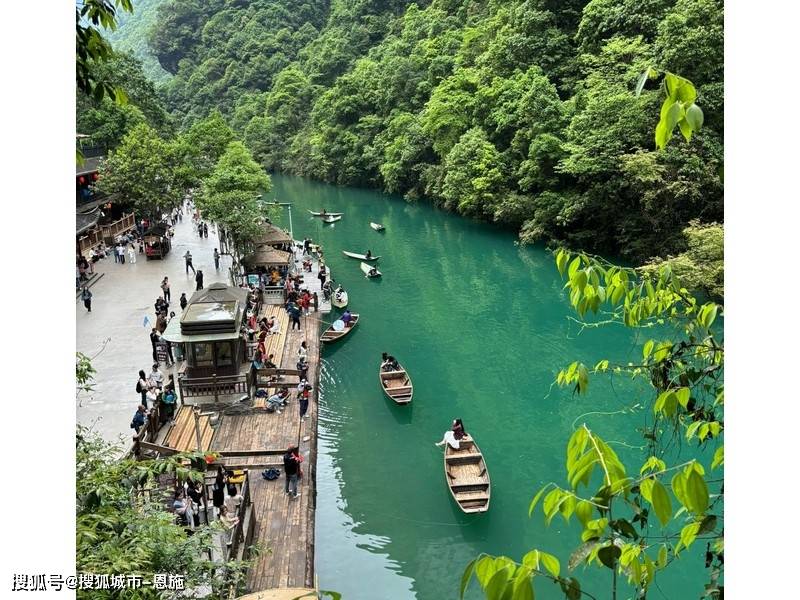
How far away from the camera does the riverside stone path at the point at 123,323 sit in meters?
15.7

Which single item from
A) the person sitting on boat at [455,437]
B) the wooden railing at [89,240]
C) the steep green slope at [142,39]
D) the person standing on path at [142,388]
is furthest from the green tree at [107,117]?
the steep green slope at [142,39]

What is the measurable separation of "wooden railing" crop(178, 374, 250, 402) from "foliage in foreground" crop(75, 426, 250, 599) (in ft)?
31.7

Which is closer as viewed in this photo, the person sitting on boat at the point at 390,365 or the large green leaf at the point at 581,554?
the large green leaf at the point at 581,554

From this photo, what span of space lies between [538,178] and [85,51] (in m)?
31.9

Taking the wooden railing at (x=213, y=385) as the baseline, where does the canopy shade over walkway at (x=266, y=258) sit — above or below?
above

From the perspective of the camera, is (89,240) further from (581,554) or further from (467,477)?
(581,554)

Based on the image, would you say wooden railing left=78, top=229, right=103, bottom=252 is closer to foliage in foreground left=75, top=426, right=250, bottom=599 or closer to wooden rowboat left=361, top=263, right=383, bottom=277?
wooden rowboat left=361, top=263, right=383, bottom=277

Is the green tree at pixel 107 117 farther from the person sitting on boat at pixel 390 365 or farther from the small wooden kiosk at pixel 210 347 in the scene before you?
the person sitting on boat at pixel 390 365

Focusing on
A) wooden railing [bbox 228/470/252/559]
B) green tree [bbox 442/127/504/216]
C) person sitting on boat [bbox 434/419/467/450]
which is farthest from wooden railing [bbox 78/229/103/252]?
wooden railing [bbox 228/470/252/559]

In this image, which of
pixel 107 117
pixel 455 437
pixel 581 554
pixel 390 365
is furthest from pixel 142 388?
pixel 107 117

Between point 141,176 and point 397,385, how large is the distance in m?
20.6

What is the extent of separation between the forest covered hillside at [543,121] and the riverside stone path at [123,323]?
13948mm

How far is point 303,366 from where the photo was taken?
718 inches

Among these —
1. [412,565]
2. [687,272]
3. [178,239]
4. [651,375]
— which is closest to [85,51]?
[651,375]
